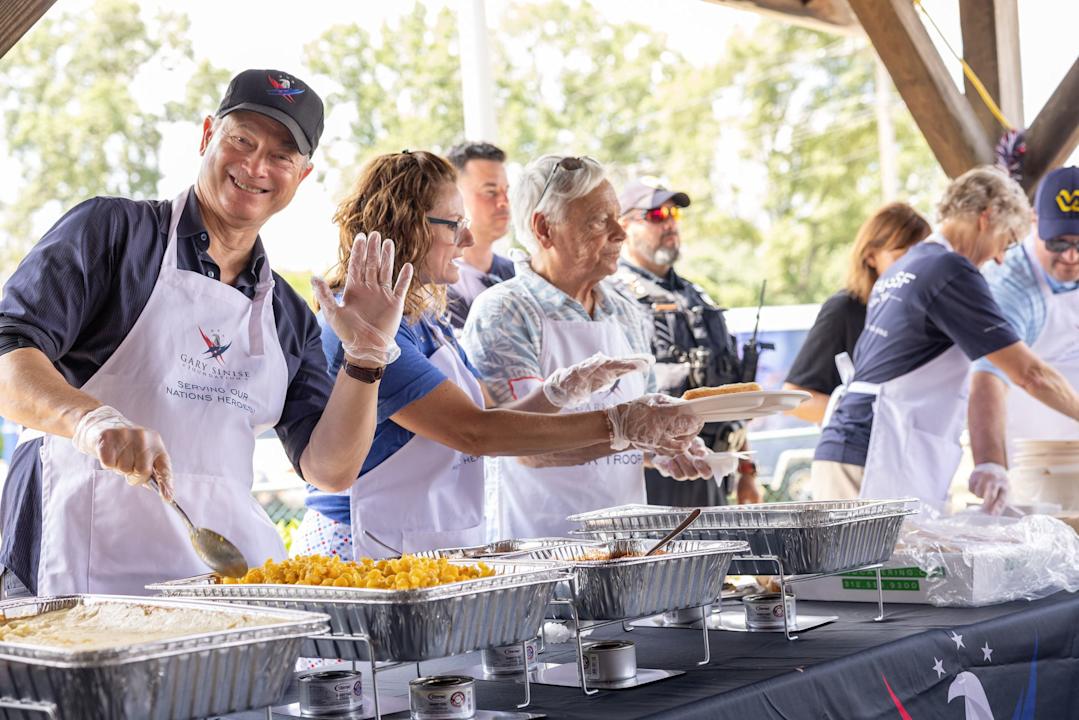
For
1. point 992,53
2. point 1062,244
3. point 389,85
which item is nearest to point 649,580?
point 1062,244

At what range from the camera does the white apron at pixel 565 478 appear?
2.56 metres

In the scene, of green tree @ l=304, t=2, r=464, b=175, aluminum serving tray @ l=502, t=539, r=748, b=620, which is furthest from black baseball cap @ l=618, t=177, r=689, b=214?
green tree @ l=304, t=2, r=464, b=175

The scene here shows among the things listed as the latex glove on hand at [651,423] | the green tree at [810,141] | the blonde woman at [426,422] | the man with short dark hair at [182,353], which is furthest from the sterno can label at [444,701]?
the green tree at [810,141]

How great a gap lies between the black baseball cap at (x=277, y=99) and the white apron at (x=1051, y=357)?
2518mm

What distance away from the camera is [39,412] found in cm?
154

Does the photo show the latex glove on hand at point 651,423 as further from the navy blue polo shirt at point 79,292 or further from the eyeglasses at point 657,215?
the eyeglasses at point 657,215

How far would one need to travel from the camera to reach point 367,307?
1862 mm

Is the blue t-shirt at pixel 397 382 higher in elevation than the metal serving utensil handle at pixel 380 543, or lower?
higher

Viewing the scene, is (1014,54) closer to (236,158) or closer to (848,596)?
(848,596)

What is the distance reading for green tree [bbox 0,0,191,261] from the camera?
14062mm

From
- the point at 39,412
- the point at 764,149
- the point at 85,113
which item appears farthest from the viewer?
the point at 764,149

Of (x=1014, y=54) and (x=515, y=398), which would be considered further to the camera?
(x=1014, y=54)

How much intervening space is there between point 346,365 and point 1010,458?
8.67 ft

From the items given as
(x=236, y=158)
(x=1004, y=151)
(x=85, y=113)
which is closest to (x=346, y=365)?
(x=236, y=158)
